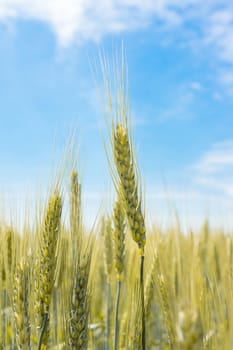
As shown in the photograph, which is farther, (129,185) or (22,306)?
(129,185)

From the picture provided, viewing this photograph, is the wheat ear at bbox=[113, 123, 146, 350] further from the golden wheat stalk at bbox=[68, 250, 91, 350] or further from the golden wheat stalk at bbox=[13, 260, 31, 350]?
the golden wheat stalk at bbox=[13, 260, 31, 350]

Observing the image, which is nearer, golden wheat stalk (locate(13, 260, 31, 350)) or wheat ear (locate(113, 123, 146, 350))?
golden wheat stalk (locate(13, 260, 31, 350))

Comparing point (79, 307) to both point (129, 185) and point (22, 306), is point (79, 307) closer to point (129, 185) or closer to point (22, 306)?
point (22, 306)

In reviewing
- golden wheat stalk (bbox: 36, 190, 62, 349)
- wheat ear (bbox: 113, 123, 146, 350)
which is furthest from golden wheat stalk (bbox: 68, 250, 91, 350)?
wheat ear (bbox: 113, 123, 146, 350)

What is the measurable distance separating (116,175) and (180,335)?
1.22 meters

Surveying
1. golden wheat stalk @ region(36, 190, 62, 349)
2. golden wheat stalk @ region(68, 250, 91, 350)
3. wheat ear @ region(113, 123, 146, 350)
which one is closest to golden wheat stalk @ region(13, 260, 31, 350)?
golden wheat stalk @ region(36, 190, 62, 349)

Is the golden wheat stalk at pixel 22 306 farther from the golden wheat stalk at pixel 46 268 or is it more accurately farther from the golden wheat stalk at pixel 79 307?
the golden wheat stalk at pixel 79 307

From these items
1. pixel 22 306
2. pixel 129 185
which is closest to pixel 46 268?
pixel 22 306

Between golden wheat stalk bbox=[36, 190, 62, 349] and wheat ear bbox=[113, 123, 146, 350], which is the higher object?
wheat ear bbox=[113, 123, 146, 350]

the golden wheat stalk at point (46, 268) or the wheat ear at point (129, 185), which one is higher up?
the wheat ear at point (129, 185)

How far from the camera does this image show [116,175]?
2.81m

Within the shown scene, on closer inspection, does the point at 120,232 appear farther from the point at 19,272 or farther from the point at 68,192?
the point at 19,272

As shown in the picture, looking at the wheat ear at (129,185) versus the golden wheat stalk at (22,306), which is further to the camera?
the wheat ear at (129,185)

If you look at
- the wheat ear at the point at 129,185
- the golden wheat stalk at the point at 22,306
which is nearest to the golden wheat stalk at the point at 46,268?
the golden wheat stalk at the point at 22,306
